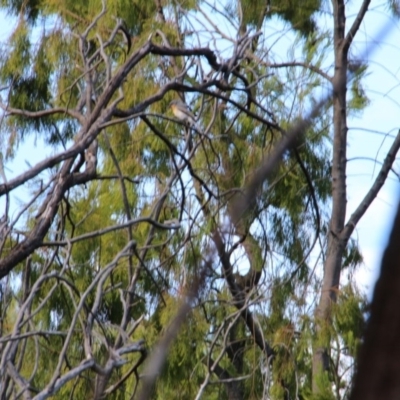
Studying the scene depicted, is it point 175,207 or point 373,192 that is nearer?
point 175,207

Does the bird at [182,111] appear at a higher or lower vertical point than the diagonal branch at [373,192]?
lower

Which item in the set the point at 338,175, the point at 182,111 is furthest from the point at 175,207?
the point at 338,175

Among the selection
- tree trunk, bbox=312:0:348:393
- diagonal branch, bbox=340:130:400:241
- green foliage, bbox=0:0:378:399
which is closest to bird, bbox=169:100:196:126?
green foliage, bbox=0:0:378:399

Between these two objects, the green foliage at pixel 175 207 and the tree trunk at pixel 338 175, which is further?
the tree trunk at pixel 338 175

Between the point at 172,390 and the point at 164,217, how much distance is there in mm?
913

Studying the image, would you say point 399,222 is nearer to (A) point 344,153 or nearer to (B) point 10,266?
(B) point 10,266

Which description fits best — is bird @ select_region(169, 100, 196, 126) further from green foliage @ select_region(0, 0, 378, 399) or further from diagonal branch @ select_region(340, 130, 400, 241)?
diagonal branch @ select_region(340, 130, 400, 241)

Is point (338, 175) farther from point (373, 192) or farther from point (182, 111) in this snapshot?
point (182, 111)

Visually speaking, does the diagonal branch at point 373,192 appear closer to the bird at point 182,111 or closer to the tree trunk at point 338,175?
the tree trunk at point 338,175

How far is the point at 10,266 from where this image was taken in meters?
2.01

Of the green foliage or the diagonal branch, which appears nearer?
the green foliage

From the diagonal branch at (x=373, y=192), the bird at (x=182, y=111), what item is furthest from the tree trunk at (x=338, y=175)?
the bird at (x=182, y=111)

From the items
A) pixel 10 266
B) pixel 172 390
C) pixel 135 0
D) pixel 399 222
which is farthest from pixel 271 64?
pixel 399 222

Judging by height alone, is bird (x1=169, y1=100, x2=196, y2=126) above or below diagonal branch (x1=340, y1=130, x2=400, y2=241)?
below
